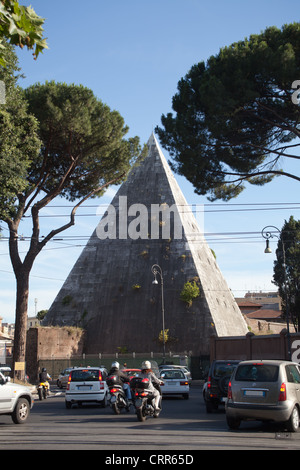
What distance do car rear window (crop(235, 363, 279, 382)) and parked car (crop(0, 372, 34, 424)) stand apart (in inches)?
217

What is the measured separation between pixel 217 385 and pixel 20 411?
5779mm

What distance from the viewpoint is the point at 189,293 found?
141 feet

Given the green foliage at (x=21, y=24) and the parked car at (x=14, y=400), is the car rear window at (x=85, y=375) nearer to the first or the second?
the parked car at (x=14, y=400)

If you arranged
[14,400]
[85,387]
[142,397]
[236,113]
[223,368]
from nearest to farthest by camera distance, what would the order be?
1. [14,400]
2. [142,397]
3. [223,368]
4. [85,387]
5. [236,113]

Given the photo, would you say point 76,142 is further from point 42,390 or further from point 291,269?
point 291,269

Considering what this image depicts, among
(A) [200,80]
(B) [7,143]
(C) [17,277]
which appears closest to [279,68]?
(A) [200,80]

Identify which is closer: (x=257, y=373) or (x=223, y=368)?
(x=257, y=373)

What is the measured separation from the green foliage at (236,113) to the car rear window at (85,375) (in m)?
Answer: 9.80

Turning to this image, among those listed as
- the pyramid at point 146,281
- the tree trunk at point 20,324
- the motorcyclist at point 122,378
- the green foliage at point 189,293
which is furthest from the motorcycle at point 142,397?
the green foliage at point 189,293

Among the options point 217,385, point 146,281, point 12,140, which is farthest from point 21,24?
point 146,281

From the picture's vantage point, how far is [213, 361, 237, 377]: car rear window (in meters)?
16.3

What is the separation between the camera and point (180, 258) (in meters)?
45.4

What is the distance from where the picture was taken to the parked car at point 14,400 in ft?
42.0

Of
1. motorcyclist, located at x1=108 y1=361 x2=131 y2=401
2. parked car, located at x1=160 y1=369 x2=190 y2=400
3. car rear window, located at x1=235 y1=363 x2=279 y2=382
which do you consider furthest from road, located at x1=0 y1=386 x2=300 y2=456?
parked car, located at x1=160 y1=369 x2=190 y2=400
